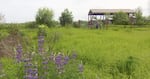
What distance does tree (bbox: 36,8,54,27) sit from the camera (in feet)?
137

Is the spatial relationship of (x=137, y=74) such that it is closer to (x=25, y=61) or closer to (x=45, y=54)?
(x=45, y=54)

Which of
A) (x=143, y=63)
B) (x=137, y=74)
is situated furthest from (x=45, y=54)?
(x=143, y=63)

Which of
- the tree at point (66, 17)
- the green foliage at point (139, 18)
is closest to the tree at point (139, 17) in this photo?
the green foliage at point (139, 18)

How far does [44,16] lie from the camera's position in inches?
1690

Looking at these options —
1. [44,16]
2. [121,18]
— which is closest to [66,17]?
[44,16]

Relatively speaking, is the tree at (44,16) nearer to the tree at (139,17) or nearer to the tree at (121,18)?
the tree at (121,18)

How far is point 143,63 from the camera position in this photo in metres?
7.88

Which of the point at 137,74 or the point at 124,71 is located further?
the point at 124,71

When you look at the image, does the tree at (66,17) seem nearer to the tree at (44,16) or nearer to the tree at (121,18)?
the tree at (44,16)

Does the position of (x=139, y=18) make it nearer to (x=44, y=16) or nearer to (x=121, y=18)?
(x=121, y=18)

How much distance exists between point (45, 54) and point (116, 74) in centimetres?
255

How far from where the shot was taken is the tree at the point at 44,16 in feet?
137

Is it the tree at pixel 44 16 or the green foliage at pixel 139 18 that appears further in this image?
the green foliage at pixel 139 18

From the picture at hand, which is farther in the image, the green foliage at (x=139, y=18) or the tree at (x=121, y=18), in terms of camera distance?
the green foliage at (x=139, y=18)
